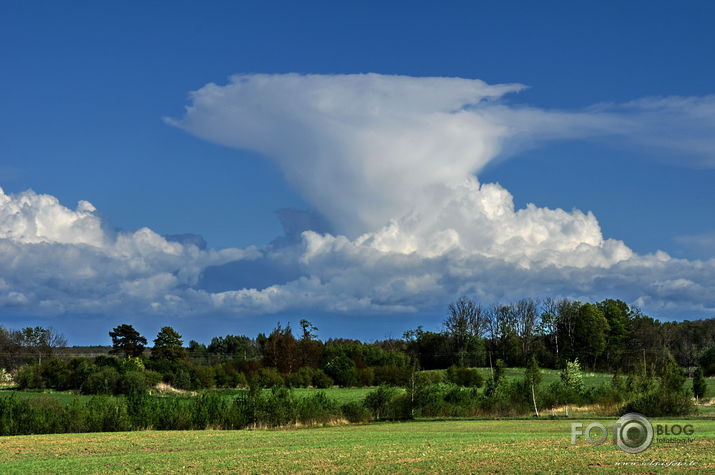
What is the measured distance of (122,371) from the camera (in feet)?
309

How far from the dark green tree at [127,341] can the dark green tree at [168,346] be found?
7.64m

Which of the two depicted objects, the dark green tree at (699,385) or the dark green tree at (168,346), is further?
the dark green tree at (168,346)

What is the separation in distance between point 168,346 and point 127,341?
35.1 ft

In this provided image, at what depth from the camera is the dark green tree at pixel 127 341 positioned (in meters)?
127

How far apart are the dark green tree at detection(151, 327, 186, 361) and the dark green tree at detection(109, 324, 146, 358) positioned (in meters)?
7.64

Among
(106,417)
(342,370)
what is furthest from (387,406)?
(342,370)

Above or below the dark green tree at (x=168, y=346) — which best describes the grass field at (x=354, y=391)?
below

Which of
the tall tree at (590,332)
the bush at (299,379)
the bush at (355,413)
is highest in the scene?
the tall tree at (590,332)

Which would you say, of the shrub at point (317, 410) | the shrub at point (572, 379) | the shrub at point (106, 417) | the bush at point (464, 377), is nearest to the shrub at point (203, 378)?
the bush at point (464, 377)

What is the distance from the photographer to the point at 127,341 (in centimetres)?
12838

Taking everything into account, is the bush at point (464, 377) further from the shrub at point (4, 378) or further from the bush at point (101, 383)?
the shrub at point (4, 378)

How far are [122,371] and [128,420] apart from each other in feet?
137

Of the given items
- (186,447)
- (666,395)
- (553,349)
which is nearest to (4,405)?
(186,447)

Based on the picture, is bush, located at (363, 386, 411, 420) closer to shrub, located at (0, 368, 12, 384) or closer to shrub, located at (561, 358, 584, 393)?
shrub, located at (561, 358, 584, 393)
